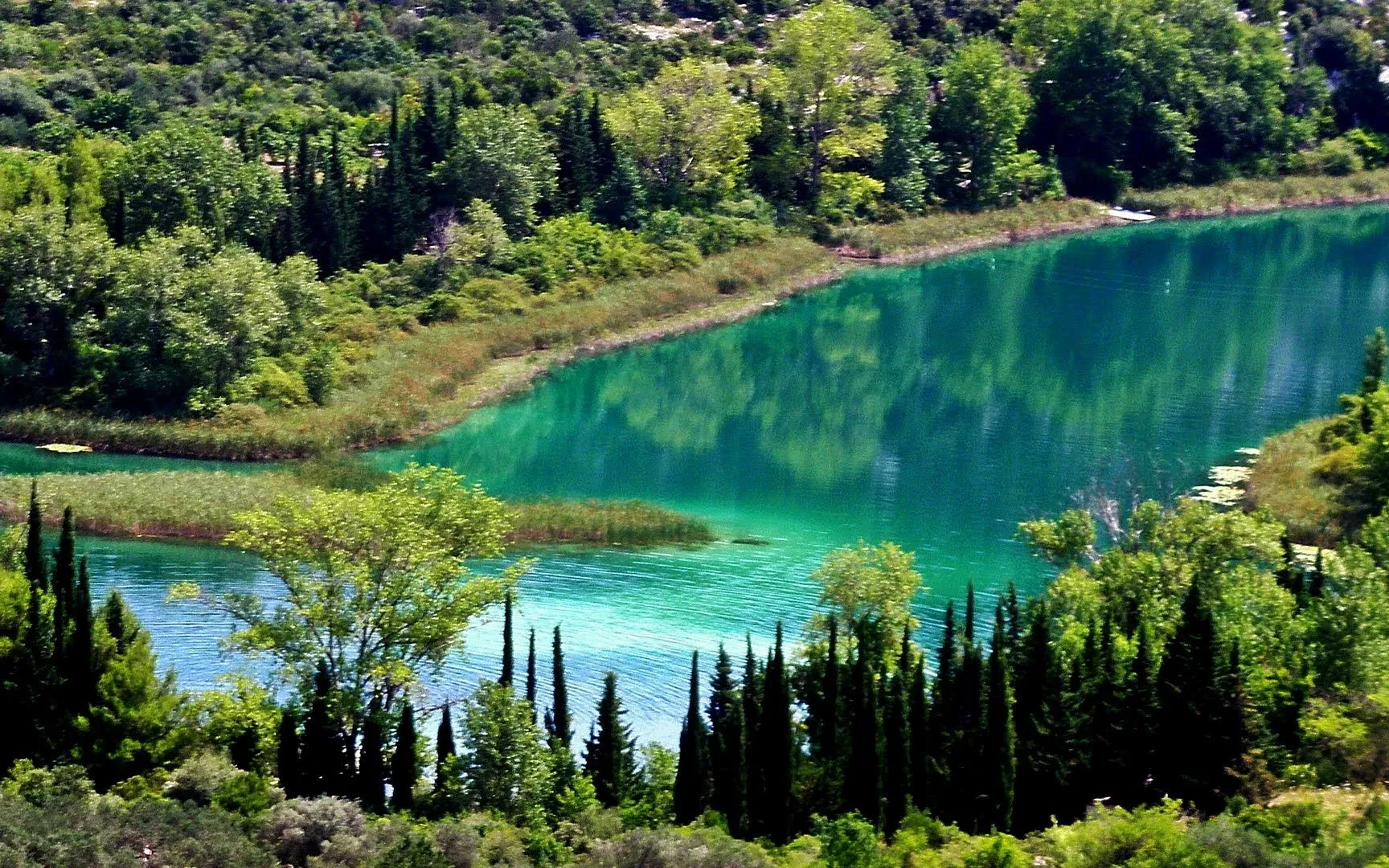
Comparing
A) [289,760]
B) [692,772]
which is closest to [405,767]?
[289,760]

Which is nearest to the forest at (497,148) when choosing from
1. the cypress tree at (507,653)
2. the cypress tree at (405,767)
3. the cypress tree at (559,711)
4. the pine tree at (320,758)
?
the cypress tree at (507,653)

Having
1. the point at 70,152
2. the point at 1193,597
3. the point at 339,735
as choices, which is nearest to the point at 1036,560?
the point at 1193,597

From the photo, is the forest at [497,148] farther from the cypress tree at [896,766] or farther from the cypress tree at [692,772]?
the cypress tree at [896,766]

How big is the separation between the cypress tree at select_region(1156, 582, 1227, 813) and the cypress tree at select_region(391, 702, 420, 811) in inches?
633

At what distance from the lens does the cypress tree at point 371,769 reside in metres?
40.9

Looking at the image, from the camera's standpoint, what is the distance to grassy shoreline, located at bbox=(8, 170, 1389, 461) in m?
70.2

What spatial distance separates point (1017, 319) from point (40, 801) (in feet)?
219

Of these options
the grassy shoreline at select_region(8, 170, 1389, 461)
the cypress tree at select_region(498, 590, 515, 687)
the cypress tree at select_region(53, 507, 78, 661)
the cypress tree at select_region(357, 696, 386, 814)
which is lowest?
the cypress tree at select_region(357, 696, 386, 814)

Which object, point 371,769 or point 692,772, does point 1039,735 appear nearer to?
point 692,772

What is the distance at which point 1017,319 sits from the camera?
318 ft

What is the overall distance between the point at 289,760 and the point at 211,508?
74.1 ft

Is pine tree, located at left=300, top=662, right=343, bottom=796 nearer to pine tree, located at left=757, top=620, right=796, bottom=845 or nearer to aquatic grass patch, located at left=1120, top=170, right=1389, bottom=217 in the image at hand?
pine tree, located at left=757, top=620, right=796, bottom=845

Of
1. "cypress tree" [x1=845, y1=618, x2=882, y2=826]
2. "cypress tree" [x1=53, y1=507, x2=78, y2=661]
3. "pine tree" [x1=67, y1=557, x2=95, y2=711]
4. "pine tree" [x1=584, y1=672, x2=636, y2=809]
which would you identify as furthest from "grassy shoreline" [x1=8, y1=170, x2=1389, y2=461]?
"cypress tree" [x1=845, y1=618, x2=882, y2=826]

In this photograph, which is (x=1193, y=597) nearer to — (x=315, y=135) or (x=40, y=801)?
(x=40, y=801)
